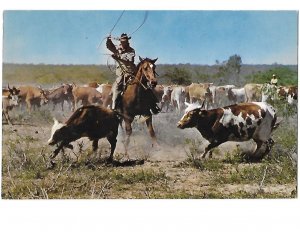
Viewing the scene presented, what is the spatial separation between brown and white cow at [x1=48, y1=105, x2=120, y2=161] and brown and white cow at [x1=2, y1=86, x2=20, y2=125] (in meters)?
0.30

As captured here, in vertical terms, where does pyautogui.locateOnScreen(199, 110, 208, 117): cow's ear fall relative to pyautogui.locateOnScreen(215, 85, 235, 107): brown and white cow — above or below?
below

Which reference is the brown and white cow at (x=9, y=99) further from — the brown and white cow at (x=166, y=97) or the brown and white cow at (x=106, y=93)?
the brown and white cow at (x=166, y=97)

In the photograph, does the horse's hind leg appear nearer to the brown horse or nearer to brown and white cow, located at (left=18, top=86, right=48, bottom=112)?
the brown horse

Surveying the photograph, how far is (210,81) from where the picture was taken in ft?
12.8

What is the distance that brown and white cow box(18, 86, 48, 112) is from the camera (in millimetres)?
3805

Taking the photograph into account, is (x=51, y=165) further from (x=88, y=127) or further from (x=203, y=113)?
(x=203, y=113)

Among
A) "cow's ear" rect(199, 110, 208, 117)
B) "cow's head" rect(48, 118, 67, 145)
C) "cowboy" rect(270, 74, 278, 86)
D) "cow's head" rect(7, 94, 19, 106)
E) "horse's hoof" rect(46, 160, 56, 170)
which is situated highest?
"cowboy" rect(270, 74, 278, 86)

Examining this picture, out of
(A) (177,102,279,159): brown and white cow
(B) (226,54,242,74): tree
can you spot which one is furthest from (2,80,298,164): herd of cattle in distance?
(B) (226,54,242,74): tree

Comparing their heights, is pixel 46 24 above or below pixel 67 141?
above

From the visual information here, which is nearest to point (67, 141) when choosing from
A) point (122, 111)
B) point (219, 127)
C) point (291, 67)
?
point (122, 111)

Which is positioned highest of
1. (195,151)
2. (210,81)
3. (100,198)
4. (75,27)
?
(75,27)

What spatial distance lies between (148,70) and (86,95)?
0.46 metres

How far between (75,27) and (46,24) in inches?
7.7
